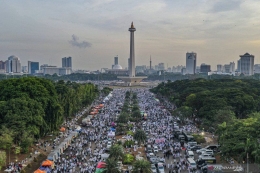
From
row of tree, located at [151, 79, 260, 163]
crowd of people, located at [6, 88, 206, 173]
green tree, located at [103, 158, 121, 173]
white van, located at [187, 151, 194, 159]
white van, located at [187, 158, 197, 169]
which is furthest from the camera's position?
white van, located at [187, 151, 194, 159]

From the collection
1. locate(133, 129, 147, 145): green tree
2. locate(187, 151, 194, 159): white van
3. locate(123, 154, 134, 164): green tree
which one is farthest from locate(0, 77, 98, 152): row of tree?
locate(187, 151, 194, 159): white van

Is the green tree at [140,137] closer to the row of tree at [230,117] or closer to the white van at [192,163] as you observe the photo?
the white van at [192,163]

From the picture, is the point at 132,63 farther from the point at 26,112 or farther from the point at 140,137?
the point at 26,112

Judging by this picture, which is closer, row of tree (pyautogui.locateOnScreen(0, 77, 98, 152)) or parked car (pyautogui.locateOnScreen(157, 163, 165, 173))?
parked car (pyautogui.locateOnScreen(157, 163, 165, 173))

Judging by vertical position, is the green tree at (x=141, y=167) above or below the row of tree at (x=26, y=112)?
below

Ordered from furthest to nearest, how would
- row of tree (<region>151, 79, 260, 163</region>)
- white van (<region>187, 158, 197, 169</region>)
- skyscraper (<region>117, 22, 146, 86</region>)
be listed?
1. skyscraper (<region>117, 22, 146, 86</region>)
2. white van (<region>187, 158, 197, 169</region>)
3. row of tree (<region>151, 79, 260, 163</region>)

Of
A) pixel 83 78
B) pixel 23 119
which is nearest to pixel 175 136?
pixel 23 119

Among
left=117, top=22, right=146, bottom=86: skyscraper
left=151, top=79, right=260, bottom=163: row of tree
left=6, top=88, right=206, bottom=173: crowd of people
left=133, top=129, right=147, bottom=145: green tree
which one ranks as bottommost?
left=6, top=88, right=206, bottom=173: crowd of people

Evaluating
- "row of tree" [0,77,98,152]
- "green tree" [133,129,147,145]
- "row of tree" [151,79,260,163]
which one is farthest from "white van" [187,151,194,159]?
"row of tree" [0,77,98,152]

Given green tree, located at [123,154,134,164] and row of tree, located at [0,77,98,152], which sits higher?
row of tree, located at [0,77,98,152]

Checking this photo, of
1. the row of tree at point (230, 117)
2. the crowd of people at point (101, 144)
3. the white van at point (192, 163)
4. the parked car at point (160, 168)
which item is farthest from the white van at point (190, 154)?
the parked car at point (160, 168)

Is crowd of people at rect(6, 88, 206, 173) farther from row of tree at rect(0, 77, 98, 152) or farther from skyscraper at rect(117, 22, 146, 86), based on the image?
skyscraper at rect(117, 22, 146, 86)

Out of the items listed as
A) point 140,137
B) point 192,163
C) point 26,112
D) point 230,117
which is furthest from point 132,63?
point 192,163
